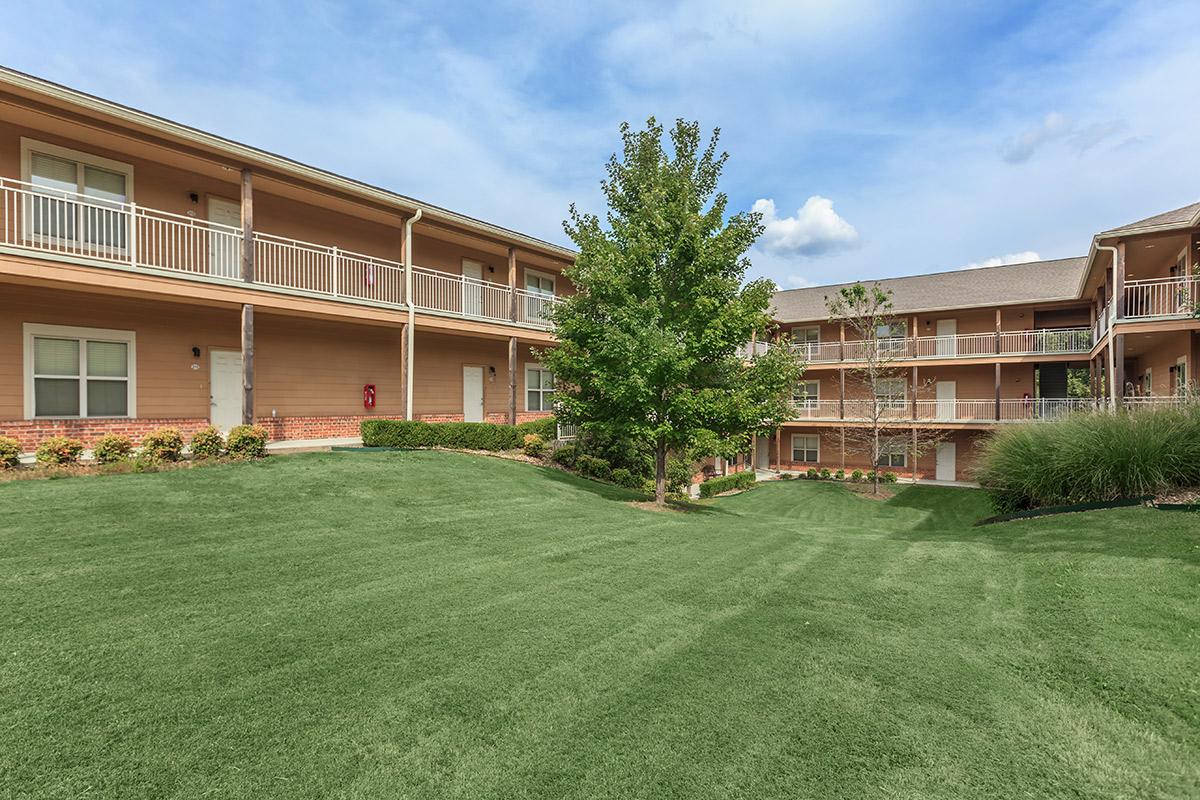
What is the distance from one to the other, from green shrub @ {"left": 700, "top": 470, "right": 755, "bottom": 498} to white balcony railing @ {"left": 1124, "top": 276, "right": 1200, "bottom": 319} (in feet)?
41.9

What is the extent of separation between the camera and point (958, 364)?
25000mm

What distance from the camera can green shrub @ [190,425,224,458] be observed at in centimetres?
A: 959

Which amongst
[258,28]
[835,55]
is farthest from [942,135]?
[258,28]

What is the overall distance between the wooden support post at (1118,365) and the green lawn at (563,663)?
37.1ft

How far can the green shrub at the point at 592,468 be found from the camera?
15.3 meters

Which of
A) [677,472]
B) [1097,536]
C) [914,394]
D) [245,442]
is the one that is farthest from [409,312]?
[914,394]

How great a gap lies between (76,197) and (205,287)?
2.40m

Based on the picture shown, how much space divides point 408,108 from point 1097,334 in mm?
24133

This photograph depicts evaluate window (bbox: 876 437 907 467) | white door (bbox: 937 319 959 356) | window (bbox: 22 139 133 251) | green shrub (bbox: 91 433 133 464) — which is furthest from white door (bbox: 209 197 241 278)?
white door (bbox: 937 319 959 356)

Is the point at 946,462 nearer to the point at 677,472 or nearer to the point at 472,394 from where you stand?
the point at 677,472

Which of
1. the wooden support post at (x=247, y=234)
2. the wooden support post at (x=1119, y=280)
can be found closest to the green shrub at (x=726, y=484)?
the wooden support post at (x=1119, y=280)

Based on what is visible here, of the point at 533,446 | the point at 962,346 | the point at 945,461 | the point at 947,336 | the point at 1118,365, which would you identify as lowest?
the point at 945,461

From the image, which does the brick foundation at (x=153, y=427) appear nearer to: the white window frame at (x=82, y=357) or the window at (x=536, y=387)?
the white window frame at (x=82, y=357)

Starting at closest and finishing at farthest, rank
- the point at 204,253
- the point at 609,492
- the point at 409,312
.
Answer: the point at 204,253 → the point at 609,492 → the point at 409,312
